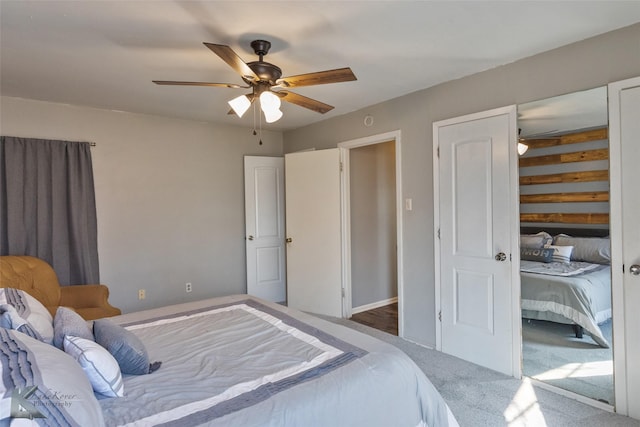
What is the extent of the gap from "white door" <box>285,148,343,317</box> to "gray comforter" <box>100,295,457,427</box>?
2056 mm

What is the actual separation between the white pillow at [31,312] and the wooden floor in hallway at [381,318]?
118 inches

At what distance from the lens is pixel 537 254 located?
266 centimetres

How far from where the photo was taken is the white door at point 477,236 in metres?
2.72

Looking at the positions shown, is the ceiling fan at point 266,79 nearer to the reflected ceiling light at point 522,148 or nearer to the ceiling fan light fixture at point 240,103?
the ceiling fan light fixture at point 240,103

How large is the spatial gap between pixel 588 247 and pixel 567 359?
86cm

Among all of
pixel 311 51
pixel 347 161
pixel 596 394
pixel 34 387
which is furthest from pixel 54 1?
pixel 596 394

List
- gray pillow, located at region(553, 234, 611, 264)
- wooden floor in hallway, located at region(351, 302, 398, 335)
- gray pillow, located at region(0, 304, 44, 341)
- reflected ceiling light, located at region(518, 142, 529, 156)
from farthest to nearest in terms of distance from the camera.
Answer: wooden floor in hallway, located at region(351, 302, 398, 335) → reflected ceiling light, located at region(518, 142, 529, 156) → gray pillow, located at region(553, 234, 611, 264) → gray pillow, located at region(0, 304, 44, 341)

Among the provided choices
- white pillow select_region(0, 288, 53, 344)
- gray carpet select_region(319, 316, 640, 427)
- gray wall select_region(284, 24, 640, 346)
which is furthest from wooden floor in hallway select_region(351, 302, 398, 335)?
white pillow select_region(0, 288, 53, 344)

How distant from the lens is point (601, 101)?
2277 millimetres

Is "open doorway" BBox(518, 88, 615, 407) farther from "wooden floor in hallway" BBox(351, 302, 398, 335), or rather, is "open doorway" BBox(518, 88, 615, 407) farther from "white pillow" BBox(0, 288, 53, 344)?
"white pillow" BBox(0, 288, 53, 344)

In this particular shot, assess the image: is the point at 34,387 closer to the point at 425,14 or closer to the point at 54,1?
the point at 54,1

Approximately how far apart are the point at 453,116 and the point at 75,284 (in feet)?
12.8

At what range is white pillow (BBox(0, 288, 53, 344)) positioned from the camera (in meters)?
1.60

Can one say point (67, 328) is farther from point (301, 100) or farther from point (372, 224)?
point (372, 224)
